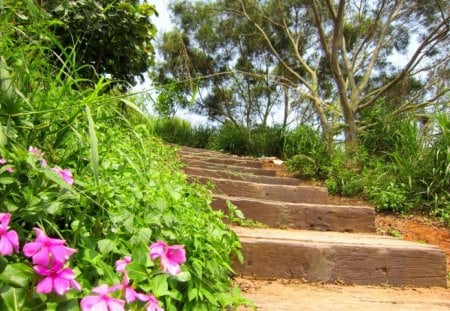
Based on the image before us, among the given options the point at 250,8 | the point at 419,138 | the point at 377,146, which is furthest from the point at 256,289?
the point at 250,8

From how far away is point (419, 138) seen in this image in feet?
12.9

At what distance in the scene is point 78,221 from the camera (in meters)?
0.96

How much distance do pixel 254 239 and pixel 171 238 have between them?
0.80 meters

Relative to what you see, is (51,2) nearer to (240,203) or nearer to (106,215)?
(240,203)

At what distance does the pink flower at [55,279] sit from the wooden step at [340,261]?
119 centimetres

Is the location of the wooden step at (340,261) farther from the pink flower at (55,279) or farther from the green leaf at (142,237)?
the pink flower at (55,279)

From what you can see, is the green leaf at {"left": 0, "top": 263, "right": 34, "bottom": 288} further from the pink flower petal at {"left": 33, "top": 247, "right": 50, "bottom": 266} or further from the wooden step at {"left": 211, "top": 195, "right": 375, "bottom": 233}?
the wooden step at {"left": 211, "top": 195, "right": 375, "bottom": 233}

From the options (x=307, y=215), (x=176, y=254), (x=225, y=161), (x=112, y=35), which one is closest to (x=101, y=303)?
(x=176, y=254)

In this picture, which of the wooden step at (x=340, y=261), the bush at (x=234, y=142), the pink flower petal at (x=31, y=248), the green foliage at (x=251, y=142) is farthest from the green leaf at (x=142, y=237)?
the bush at (x=234, y=142)

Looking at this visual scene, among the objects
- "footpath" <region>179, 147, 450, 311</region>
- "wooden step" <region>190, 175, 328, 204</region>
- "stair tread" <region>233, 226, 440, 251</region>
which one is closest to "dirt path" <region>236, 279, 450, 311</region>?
"footpath" <region>179, 147, 450, 311</region>

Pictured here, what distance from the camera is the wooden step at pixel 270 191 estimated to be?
3014 mm

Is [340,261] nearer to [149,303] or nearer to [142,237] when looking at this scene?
[142,237]

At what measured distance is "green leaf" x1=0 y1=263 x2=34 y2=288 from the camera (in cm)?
73

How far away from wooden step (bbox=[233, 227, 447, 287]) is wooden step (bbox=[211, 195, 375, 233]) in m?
0.45
